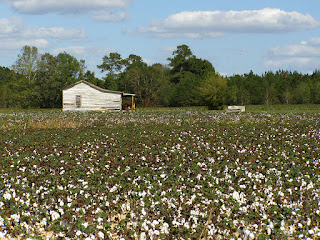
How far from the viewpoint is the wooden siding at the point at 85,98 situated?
56.6 m

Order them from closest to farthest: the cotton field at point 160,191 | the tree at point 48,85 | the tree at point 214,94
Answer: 1. the cotton field at point 160,191
2. the tree at point 214,94
3. the tree at point 48,85

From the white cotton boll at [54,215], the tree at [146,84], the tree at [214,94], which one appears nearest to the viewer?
the white cotton boll at [54,215]

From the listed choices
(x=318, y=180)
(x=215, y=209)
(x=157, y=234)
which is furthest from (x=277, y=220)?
(x=318, y=180)

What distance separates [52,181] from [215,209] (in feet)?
13.8

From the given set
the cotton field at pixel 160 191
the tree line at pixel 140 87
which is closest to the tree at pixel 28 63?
the tree line at pixel 140 87

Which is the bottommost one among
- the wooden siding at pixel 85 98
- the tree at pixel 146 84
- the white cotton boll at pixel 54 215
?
the white cotton boll at pixel 54 215

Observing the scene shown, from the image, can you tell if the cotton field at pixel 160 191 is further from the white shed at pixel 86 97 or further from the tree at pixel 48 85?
the tree at pixel 48 85

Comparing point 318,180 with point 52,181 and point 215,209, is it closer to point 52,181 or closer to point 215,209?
point 215,209

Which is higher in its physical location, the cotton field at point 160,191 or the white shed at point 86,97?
the white shed at point 86,97

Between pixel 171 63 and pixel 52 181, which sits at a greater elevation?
pixel 171 63

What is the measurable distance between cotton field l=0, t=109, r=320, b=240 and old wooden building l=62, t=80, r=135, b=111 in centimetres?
4118

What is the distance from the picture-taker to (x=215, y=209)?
755 cm

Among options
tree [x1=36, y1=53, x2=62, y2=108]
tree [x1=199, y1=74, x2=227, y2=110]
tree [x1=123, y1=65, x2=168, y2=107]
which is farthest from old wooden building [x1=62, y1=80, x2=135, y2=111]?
tree [x1=123, y1=65, x2=168, y2=107]

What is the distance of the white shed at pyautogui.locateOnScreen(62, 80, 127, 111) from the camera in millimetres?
56531
